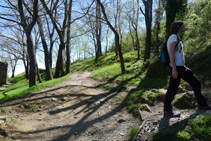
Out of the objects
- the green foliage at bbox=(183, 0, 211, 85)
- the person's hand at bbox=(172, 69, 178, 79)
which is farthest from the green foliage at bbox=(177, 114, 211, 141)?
the green foliage at bbox=(183, 0, 211, 85)

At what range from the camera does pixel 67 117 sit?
18.2 feet

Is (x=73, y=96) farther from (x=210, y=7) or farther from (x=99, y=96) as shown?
(x=210, y=7)

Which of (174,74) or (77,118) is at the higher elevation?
(174,74)

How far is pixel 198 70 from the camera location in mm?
7328

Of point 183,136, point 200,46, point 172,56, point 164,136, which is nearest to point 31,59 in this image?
point 172,56

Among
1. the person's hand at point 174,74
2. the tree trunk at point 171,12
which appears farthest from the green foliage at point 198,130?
the tree trunk at point 171,12

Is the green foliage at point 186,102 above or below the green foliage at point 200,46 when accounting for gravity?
below

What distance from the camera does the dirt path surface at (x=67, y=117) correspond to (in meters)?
4.21

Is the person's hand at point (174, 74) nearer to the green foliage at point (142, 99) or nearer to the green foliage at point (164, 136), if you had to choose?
the green foliage at point (164, 136)

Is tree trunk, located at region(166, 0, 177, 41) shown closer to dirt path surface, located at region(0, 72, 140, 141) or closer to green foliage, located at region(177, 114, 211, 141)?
dirt path surface, located at region(0, 72, 140, 141)

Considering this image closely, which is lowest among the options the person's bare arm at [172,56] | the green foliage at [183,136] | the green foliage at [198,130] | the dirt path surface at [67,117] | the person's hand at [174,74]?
the dirt path surface at [67,117]

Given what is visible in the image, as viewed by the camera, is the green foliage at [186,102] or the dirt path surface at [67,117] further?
the green foliage at [186,102]

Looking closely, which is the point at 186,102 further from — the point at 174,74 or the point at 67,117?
the point at 67,117

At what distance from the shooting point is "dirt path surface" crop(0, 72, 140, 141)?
421 centimetres
